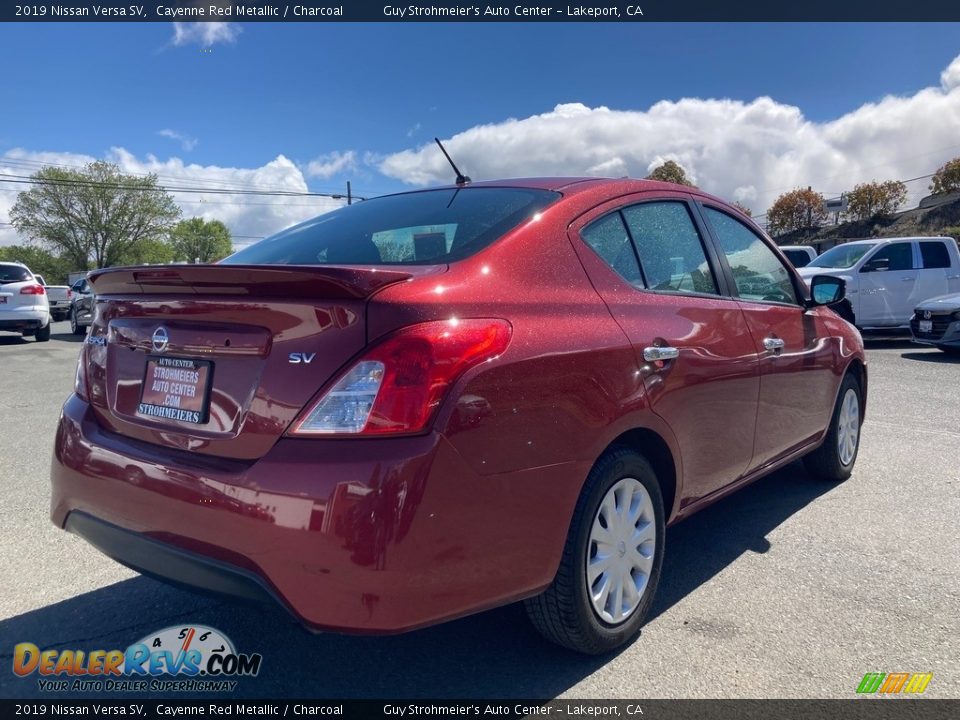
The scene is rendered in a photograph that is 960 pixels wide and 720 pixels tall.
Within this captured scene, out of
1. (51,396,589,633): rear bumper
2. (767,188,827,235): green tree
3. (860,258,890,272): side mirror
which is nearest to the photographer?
(51,396,589,633): rear bumper

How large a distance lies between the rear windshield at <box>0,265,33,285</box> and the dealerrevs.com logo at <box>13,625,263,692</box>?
1544cm

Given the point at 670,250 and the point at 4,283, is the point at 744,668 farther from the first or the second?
the point at 4,283

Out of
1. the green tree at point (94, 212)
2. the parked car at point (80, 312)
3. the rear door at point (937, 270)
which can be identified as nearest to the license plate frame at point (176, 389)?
the rear door at point (937, 270)

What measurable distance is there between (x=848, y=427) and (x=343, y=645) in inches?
140

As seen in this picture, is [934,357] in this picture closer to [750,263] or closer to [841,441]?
[841,441]

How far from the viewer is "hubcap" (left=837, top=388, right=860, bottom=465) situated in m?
4.70

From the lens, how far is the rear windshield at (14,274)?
15.7 metres

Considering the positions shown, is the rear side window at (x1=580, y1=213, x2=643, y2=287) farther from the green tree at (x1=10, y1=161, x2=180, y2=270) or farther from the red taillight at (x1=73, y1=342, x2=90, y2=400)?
the green tree at (x1=10, y1=161, x2=180, y2=270)

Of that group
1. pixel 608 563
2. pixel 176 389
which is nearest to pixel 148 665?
pixel 176 389

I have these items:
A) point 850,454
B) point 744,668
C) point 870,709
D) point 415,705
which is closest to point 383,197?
point 415,705

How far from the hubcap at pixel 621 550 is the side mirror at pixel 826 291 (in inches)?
83.4

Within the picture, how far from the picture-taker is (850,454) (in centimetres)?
491

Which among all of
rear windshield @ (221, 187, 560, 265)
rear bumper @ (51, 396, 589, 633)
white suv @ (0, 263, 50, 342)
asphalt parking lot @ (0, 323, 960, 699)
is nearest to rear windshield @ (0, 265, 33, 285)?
white suv @ (0, 263, 50, 342)

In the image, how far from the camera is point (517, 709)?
2371mm
